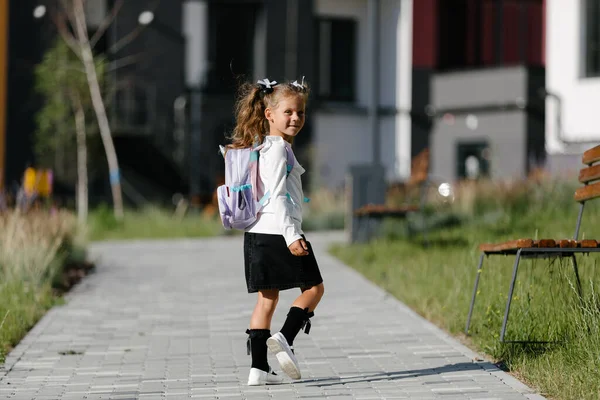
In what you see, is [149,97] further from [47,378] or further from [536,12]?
[47,378]

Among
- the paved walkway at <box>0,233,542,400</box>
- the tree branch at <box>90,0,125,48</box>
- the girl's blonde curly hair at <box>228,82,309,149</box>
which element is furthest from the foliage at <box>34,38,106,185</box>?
the girl's blonde curly hair at <box>228,82,309,149</box>

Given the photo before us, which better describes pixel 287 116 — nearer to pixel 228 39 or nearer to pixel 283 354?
pixel 283 354

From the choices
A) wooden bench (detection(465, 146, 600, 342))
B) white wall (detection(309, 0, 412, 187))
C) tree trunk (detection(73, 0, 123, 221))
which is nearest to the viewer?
wooden bench (detection(465, 146, 600, 342))

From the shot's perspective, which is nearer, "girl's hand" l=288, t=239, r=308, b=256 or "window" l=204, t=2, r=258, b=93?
"girl's hand" l=288, t=239, r=308, b=256

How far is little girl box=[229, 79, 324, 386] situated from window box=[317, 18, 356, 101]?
24.6m

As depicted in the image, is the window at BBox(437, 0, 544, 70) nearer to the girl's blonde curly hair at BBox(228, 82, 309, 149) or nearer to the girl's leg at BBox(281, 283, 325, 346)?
the girl's blonde curly hair at BBox(228, 82, 309, 149)

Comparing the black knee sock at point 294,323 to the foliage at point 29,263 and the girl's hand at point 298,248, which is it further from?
the foliage at point 29,263

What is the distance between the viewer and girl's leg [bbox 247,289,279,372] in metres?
6.57

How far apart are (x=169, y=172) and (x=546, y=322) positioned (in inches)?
844

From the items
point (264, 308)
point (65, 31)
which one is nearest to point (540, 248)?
point (264, 308)

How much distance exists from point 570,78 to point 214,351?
18.8 m

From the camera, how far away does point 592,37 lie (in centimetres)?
2511

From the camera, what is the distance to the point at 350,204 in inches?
659

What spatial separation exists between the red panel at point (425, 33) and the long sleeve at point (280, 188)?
24.8 metres
